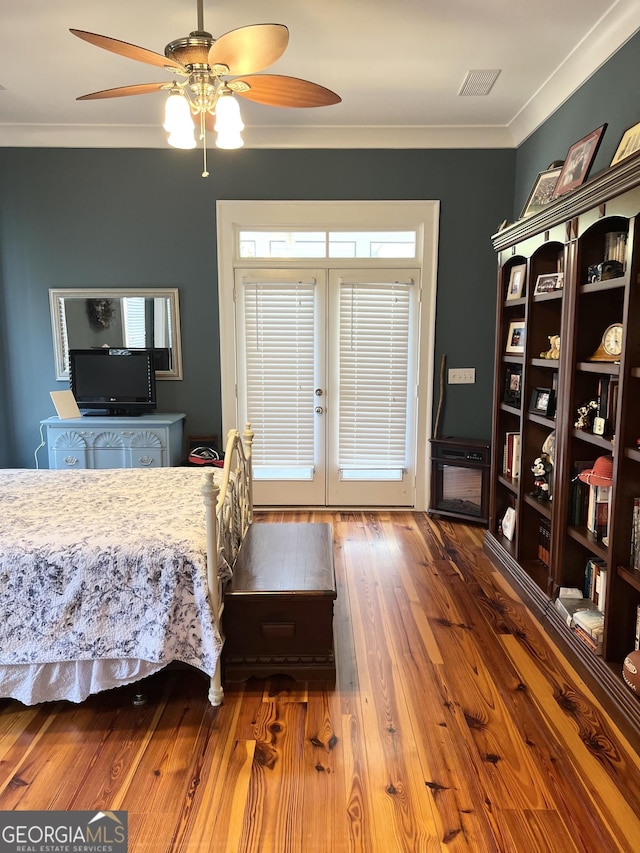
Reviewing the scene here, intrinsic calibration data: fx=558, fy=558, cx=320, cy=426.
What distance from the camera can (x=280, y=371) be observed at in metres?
4.70

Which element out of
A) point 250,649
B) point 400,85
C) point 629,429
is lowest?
point 250,649

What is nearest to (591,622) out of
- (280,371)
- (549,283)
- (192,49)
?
(549,283)

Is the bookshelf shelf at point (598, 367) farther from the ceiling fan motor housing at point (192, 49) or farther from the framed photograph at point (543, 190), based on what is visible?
the ceiling fan motor housing at point (192, 49)

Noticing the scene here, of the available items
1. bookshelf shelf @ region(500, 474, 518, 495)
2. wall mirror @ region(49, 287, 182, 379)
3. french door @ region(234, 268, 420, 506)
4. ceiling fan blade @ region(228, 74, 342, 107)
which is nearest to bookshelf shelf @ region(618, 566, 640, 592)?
bookshelf shelf @ region(500, 474, 518, 495)

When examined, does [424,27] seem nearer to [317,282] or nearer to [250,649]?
[317,282]

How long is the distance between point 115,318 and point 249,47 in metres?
3.01

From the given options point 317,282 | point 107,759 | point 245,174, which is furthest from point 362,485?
point 107,759

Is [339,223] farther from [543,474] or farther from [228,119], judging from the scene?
[543,474]

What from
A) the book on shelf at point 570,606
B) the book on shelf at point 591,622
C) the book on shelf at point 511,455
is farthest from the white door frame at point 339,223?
the book on shelf at point 591,622

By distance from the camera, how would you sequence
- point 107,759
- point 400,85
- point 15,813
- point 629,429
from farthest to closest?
point 400,85
point 629,429
point 107,759
point 15,813

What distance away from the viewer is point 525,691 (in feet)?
7.84

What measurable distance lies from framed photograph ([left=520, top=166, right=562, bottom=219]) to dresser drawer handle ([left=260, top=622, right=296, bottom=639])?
104 inches

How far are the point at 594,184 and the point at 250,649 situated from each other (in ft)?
8.07

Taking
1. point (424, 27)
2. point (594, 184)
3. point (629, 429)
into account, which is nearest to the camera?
point (629, 429)
